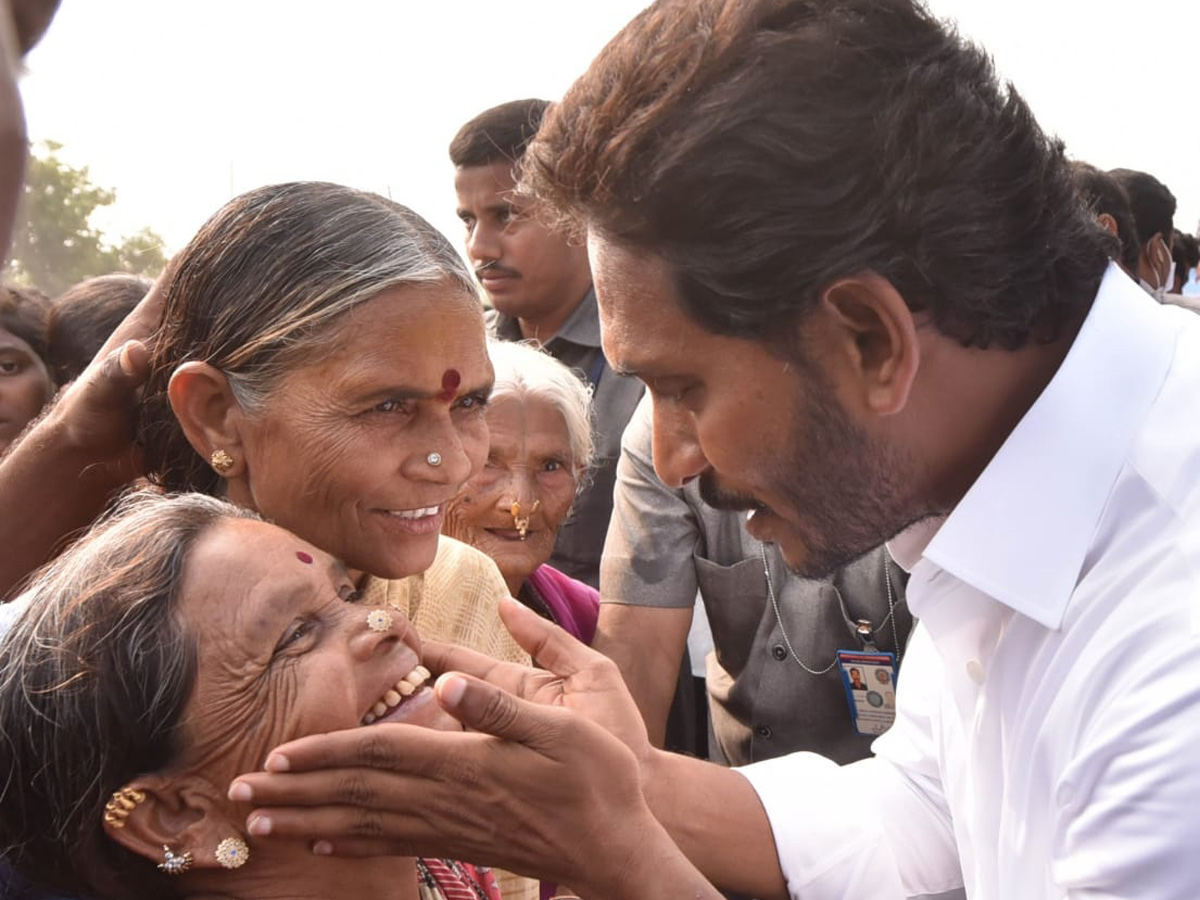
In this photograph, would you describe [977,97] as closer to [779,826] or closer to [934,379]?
[934,379]

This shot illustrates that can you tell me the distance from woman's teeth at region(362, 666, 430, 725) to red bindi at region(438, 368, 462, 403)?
0.66 meters

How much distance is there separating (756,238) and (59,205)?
32309 mm

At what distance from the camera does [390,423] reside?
9.16 ft

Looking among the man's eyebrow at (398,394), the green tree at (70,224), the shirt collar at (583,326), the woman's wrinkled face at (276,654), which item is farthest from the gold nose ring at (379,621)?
the green tree at (70,224)

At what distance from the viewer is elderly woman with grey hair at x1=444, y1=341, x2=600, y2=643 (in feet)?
14.3

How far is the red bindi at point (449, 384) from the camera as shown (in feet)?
9.18

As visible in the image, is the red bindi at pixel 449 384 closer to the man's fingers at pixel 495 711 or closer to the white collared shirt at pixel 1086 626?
the man's fingers at pixel 495 711

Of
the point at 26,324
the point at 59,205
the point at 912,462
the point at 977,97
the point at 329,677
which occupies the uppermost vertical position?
the point at 977,97

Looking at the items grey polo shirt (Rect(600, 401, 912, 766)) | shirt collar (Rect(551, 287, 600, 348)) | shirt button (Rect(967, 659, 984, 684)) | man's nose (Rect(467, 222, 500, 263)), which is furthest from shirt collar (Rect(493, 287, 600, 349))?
shirt button (Rect(967, 659, 984, 684))

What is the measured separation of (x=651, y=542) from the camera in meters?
4.18

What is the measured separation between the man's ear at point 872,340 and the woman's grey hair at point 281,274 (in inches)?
36.8

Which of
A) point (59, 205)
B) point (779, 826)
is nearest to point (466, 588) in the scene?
point (779, 826)

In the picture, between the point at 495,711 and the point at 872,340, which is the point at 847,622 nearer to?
the point at 872,340

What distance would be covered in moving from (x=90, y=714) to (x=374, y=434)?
856 mm
